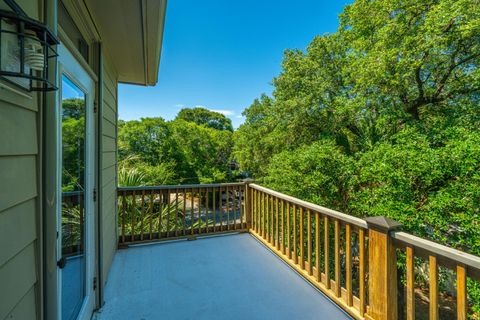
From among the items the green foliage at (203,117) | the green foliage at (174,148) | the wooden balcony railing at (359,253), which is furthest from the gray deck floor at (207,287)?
the green foliage at (203,117)

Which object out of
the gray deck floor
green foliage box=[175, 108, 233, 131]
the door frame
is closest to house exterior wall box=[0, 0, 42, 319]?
the door frame

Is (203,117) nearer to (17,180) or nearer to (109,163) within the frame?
(109,163)

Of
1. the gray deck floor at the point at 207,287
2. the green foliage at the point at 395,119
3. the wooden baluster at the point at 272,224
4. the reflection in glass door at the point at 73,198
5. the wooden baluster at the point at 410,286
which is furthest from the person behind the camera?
the green foliage at the point at 395,119

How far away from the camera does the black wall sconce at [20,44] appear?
0.68 m

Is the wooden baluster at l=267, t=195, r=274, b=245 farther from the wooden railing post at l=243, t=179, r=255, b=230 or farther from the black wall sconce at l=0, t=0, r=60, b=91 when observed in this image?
the black wall sconce at l=0, t=0, r=60, b=91

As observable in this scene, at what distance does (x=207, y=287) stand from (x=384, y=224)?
1735mm

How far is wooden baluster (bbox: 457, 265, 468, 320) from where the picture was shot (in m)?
1.29

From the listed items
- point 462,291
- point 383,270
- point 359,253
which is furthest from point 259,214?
point 462,291

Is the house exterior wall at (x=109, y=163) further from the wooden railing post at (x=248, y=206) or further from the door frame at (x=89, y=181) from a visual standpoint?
the wooden railing post at (x=248, y=206)

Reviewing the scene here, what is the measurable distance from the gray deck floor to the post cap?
86cm

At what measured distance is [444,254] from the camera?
1.37 metres

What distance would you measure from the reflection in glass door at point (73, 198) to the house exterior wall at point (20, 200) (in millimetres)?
390

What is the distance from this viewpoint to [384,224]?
169cm

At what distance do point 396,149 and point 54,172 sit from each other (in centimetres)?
623
